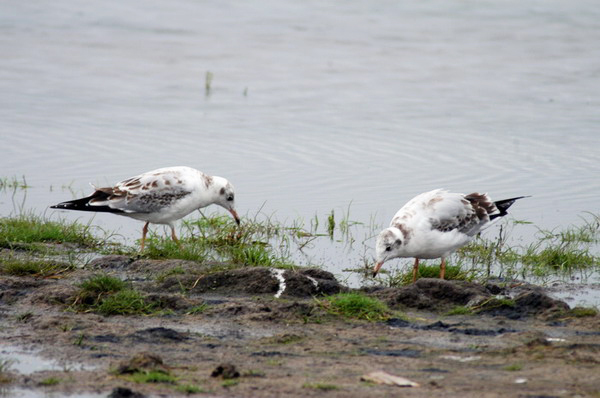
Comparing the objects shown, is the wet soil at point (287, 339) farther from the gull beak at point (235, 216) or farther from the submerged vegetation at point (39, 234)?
the gull beak at point (235, 216)

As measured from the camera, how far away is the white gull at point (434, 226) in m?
9.80

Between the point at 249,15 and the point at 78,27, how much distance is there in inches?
180

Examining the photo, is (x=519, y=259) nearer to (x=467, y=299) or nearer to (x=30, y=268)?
(x=467, y=299)

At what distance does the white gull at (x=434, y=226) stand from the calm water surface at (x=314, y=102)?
39.3 inches

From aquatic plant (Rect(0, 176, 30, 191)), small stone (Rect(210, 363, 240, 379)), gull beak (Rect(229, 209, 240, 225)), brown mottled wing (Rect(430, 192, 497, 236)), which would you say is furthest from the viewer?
aquatic plant (Rect(0, 176, 30, 191))

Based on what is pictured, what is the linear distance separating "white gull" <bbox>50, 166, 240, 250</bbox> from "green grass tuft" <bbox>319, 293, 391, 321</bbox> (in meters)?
3.20

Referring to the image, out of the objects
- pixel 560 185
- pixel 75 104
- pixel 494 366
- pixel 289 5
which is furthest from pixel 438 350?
pixel 289 5

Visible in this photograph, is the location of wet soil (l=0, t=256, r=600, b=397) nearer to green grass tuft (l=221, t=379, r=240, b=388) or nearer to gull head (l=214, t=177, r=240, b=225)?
green grass tuft (l=221, t=379, r=240, b=388)

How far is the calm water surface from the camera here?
13.9 m

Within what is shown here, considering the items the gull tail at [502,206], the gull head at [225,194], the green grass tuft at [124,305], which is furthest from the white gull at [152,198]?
the gull tail at [502,206]

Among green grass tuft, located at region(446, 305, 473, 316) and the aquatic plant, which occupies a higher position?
the aquatic plant

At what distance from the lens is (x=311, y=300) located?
348 inches

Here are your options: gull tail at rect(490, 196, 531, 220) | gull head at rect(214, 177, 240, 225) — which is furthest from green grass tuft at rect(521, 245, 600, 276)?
gull head at rect(214, 177, 240, 225)

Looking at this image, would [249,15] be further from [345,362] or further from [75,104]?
[345,362]
